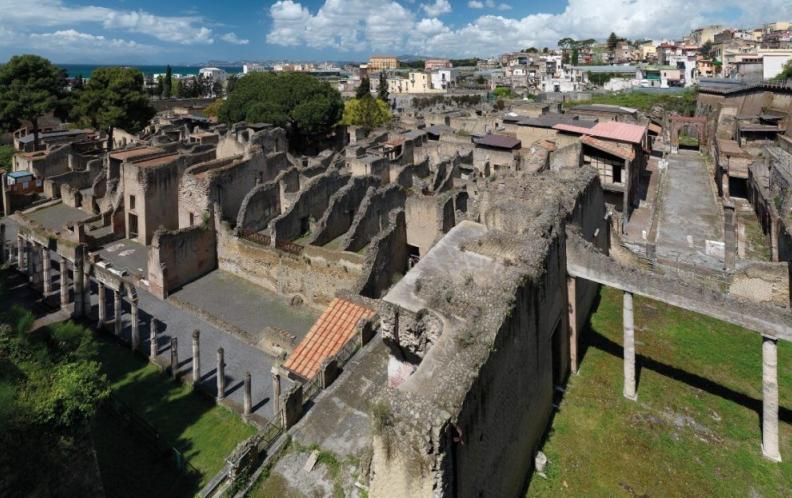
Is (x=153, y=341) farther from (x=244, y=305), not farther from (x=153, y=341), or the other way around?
(x=244, y=305)

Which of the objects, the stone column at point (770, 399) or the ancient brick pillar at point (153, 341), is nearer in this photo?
the stone column at point (770, 399)


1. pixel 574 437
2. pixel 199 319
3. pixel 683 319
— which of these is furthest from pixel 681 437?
pixel 199 319

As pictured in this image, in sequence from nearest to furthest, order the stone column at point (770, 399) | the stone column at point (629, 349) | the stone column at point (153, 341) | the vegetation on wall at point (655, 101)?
the stone column at point (770, 399), the stone column at point (629, 349), the stone column at point (153, 341), the vegetation on wall at point (655, 101)

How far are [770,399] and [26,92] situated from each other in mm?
59792

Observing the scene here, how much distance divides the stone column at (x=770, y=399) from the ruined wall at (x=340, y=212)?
19.2 m

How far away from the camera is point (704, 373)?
16.0 m

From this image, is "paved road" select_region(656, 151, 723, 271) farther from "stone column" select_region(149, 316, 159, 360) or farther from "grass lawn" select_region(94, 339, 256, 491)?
"stone column" select_region(149, 316, 159, 360)

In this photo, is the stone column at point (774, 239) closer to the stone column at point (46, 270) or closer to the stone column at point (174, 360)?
the stone column at point (174, 360)

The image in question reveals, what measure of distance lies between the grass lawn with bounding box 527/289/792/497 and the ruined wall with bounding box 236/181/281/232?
61.5 ft

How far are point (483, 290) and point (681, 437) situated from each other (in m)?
7.32

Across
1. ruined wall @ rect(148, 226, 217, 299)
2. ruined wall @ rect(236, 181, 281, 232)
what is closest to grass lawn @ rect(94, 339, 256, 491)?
ruined wall @ rect(148, 226, 217, 299)

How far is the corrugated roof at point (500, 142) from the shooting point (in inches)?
1554

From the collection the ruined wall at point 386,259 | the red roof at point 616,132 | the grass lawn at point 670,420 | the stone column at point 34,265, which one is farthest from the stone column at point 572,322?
the stone column at point 34,265

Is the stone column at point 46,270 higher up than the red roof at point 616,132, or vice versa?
the red roof at point 616,132
